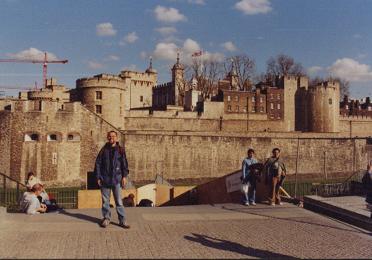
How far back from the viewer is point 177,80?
66.4 meters

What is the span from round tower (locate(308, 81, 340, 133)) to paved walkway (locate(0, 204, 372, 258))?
4327 centimetres

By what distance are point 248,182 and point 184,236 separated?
3839 mm

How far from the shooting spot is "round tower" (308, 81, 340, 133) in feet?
168

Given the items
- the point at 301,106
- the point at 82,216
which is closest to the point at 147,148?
the point at 82,216

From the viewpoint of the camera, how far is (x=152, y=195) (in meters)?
16.2

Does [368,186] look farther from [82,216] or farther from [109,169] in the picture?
[82,216]

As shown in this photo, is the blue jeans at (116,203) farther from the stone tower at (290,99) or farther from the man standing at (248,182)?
the stone tower at (290,99)

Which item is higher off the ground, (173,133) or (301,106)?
(301,106)

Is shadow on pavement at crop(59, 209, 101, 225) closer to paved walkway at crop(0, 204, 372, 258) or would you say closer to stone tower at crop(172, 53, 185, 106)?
paved walkway at crop(0, 204, 372, 258)

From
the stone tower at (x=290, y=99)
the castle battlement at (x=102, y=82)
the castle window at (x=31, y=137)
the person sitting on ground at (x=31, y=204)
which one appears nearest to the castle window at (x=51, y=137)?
the castle window at (x=31, y=137)

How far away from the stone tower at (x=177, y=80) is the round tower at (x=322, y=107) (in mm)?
19062

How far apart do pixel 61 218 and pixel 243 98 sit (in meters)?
44.8

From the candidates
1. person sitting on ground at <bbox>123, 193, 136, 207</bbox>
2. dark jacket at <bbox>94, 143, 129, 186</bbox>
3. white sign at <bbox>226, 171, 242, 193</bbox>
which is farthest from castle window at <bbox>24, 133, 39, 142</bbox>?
dark jacket at <bbox>94, 143, 129, 186</bbox>

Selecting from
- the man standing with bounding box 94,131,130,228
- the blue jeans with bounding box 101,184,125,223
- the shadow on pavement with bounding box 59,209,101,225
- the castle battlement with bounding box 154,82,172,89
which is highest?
the castle battlement with bounding box 154,82,172,89
